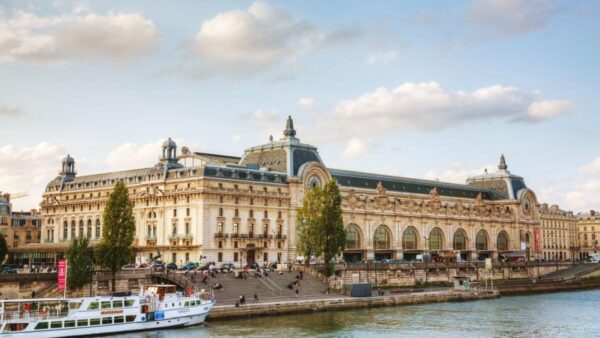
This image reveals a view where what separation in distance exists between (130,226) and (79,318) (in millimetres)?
22619

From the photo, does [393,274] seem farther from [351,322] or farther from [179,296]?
[179,296]

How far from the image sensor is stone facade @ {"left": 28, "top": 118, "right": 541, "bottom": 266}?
137 meters

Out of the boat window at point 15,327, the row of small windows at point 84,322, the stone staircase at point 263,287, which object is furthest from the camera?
the stone staircase at point 263,287

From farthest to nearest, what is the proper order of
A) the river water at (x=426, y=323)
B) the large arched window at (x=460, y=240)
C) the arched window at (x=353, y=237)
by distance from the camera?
the large arched window at (x=460, y=240), the arched window at (x=353, y=237), the river water at (x=426, y=323)

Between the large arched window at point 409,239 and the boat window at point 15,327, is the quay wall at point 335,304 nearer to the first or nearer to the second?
the boat window at point 15,327

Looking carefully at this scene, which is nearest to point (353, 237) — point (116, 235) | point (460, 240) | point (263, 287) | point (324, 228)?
point (460, 240)

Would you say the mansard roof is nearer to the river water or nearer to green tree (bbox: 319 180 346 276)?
green tree (bbox: 319 180 346 276)

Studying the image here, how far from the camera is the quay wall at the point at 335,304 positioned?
9319 centimetres

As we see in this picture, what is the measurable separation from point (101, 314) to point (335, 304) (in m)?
34.5

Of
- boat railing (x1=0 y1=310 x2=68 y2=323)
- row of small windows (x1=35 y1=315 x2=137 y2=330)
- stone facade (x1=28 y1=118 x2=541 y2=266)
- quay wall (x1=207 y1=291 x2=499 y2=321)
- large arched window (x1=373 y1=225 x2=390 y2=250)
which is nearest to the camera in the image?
boat railing (x1=0 y1=310 x2=68 y2=323)

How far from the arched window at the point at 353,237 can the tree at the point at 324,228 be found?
113 feet

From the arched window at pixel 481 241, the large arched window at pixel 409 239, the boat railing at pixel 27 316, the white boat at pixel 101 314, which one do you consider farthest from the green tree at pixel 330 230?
the arched window at pixel 481 241

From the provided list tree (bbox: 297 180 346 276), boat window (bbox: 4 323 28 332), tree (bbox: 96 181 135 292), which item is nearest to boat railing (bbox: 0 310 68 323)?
boat window (bbox: 4 323 28 332)

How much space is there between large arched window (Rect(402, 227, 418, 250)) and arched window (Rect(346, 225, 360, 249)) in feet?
51.9
